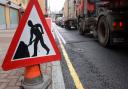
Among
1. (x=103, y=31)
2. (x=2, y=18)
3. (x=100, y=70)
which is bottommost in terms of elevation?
(x=100, y=70)

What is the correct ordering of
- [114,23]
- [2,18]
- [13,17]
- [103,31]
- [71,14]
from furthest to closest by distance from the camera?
[13,17]
[2,18]
[71,14]
[103,31]
[114,23]

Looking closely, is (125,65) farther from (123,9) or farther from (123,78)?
(123,9)

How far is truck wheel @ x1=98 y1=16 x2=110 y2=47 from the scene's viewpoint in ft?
35.6

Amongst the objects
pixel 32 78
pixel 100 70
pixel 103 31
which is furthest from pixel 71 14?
pixel 32 78

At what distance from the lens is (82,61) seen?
8.27 meters

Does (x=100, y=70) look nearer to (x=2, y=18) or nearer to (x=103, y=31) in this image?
(x=103, y=31)

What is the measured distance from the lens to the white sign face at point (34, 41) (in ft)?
13.6

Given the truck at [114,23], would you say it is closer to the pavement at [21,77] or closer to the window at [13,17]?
the pavement at [21,77]

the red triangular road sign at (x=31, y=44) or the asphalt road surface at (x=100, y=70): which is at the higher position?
the red triangular road sign at (x=31, y=44)

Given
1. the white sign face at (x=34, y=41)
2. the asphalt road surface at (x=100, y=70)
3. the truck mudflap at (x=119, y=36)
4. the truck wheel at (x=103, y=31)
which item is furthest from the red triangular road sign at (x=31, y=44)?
the truck wheel at (x=103, y=31)

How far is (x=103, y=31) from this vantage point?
1173 centimetres

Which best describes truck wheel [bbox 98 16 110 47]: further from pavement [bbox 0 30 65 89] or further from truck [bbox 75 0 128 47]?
pavement [bbox 0 30 65 89]

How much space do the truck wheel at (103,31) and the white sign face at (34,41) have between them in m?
6.67

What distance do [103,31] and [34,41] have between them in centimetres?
774
